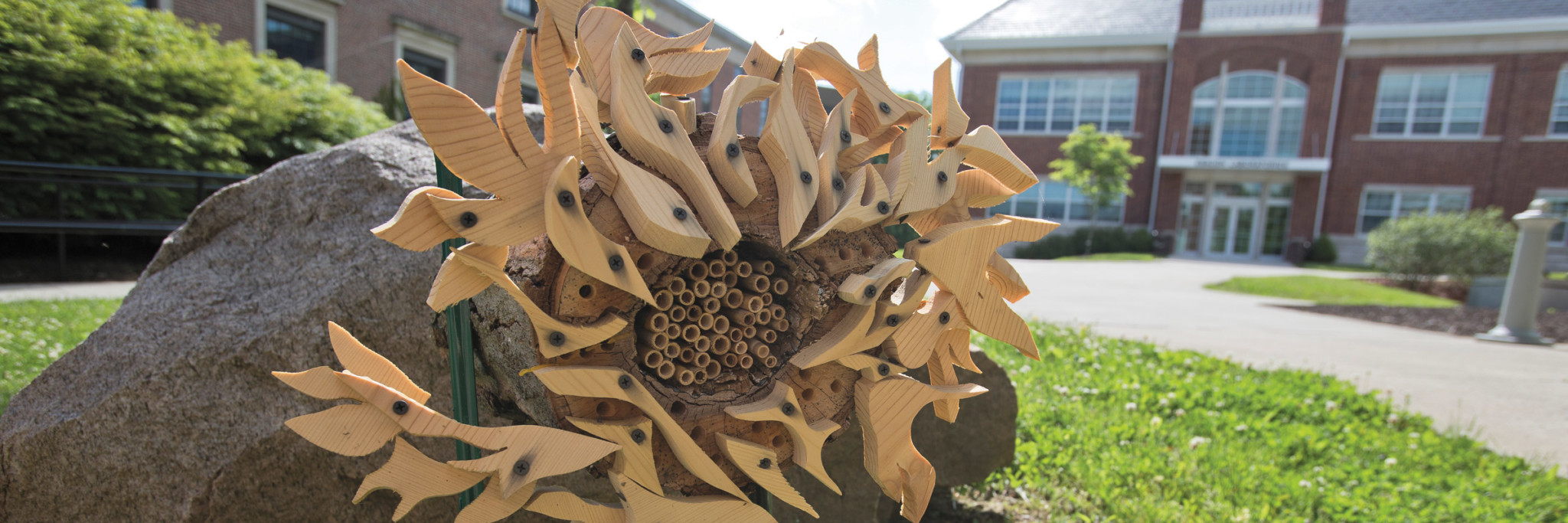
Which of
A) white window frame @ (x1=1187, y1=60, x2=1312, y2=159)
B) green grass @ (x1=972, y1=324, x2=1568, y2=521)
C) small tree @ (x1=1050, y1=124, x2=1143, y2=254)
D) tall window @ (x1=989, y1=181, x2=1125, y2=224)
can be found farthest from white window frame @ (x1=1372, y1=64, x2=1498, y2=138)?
green grass @ (x1=972, y1=324, x2=1568, y2=521)

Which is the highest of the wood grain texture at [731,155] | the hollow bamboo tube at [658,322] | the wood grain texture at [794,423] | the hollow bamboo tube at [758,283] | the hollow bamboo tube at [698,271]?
the wood grain texture at [731,155]

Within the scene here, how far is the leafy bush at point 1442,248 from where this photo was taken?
12.6 m

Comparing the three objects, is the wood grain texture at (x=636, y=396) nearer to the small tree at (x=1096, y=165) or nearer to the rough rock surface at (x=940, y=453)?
the rough rock surface at (x=940, y=453)

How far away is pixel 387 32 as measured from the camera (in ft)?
47.0

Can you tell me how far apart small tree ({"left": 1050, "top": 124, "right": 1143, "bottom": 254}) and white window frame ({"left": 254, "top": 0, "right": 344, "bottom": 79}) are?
18709mm

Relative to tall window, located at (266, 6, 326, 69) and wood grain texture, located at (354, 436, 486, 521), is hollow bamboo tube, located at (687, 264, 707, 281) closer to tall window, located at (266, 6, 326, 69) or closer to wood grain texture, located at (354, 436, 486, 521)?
wood grain texture, located at (354, 436, 486, 521)

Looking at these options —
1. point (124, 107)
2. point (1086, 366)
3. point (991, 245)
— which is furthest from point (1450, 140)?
point (124, 107)

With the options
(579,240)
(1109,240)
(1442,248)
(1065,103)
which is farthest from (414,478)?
(1065,103)

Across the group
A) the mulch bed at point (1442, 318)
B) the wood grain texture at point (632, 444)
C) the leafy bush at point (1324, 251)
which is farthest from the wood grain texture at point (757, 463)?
the leafy bush at point (1324, 251)

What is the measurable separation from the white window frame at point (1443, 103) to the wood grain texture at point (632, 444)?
86.2 feet

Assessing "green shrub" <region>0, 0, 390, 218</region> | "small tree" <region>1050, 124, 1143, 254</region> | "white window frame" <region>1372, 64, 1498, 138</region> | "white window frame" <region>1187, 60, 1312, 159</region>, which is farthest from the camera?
"white window frame" <region>1187, 60, 1312, 159</region>

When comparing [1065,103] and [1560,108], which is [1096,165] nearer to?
[1065,103]

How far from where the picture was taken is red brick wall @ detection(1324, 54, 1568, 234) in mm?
19078

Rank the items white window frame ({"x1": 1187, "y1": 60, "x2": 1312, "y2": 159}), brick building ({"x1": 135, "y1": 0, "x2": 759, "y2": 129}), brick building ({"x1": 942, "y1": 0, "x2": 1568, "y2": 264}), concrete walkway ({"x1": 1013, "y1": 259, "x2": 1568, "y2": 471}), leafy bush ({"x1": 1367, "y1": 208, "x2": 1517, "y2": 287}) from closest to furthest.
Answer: concrete walkway ({"x1": 1013, "y1": 259, "x2": 1568, "y2": 471}), brick building ({"x1": 135, "y1": 0, "x2": 759, "y2": 129}), leafy bush ({"x1": 1367, "y1": 208, "x2": 1517, "y2": 287}), brick building ({"x1": 942, "y1": 0, "x2": 1568, "y2": 264}), white window frame ({"x1": 1187, "y1": 60, "x2": 1312, "y2": 159})
